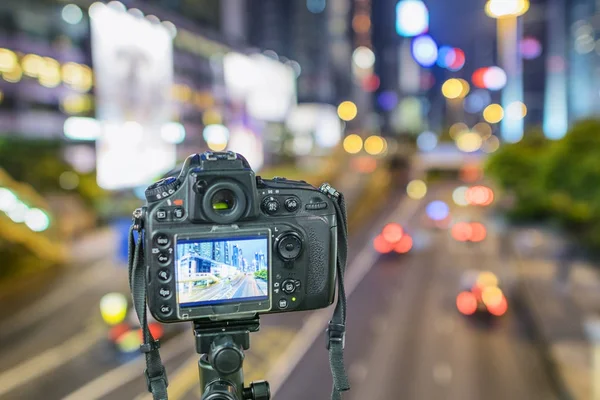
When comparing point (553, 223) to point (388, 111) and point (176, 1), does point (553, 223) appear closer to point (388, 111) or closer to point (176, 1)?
point (176, 1)

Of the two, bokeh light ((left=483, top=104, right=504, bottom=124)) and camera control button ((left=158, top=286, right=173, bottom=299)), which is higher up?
bokeh light ((left=483, top=104, right=504, bottom=124))

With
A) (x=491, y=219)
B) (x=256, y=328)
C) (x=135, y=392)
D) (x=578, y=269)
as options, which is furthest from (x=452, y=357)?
(x=491, y=219)

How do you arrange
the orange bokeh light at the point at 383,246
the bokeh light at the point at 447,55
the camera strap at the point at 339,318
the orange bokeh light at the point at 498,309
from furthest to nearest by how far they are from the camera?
the bokeh light at the point at 447,55, the orange bokeh light at the point at 383,246, the orange bokeh light at the point at 498,309, the camera strap at the point at 339,318

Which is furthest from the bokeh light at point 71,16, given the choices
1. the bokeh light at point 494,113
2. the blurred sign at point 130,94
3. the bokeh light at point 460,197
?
the bokeh light at point 494,113

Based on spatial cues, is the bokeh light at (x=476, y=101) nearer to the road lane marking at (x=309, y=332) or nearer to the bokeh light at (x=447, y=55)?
the bokeh light at (x=447, y=55)

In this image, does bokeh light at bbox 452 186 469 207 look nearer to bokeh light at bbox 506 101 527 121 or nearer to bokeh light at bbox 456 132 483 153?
bokeh light at bbox 506 101 527 121

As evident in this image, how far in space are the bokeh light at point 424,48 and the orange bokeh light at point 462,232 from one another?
10.0 m

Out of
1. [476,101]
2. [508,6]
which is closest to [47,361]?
[508,6]

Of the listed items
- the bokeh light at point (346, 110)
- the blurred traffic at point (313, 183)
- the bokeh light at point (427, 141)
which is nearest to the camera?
the blurred traffic at point (313, 183)

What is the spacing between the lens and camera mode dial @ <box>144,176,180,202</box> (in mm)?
2100

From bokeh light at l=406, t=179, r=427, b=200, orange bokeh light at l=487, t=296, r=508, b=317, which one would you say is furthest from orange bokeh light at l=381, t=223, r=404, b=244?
bokeh light at l=406, t=179, r=427, b=200

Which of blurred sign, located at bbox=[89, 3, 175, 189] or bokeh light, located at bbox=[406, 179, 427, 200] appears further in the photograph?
bokeh light, located at bbox=[406, 179, 427, 200]

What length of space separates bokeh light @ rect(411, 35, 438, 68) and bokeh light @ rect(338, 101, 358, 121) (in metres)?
20.1

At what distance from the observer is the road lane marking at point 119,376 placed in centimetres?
1000
